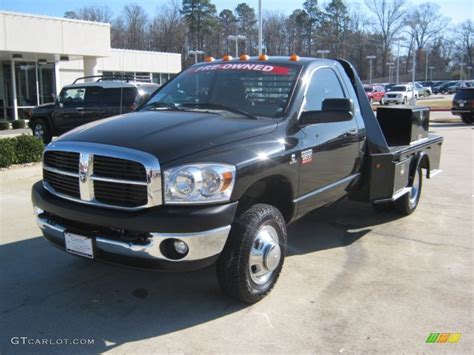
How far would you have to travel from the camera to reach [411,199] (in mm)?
6715

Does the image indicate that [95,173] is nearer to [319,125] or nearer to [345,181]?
[319,125]

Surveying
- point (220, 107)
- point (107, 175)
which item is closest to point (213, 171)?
point (107, 175)

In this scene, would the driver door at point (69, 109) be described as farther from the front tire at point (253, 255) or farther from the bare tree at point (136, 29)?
the bare tree at point (136, 29)

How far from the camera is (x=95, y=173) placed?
354 cm

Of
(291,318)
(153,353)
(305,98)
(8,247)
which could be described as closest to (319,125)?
(305,98)

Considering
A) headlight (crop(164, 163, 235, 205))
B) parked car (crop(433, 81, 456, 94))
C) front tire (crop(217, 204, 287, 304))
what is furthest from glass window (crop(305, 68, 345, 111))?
parked car (crop(433, 81, 456, 94))

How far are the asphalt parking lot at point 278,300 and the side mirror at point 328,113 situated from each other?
4.65ft

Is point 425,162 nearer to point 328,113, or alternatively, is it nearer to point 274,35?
point 328,113

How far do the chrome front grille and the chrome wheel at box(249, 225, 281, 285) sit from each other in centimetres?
90

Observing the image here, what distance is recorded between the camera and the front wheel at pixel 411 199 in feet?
21.3

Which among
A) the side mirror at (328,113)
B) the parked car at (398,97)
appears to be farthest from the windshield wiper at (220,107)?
the parked car at (398,97)

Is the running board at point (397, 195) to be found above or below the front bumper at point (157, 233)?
below

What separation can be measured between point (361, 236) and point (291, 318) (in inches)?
93.0

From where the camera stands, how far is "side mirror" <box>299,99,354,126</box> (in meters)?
4.23
